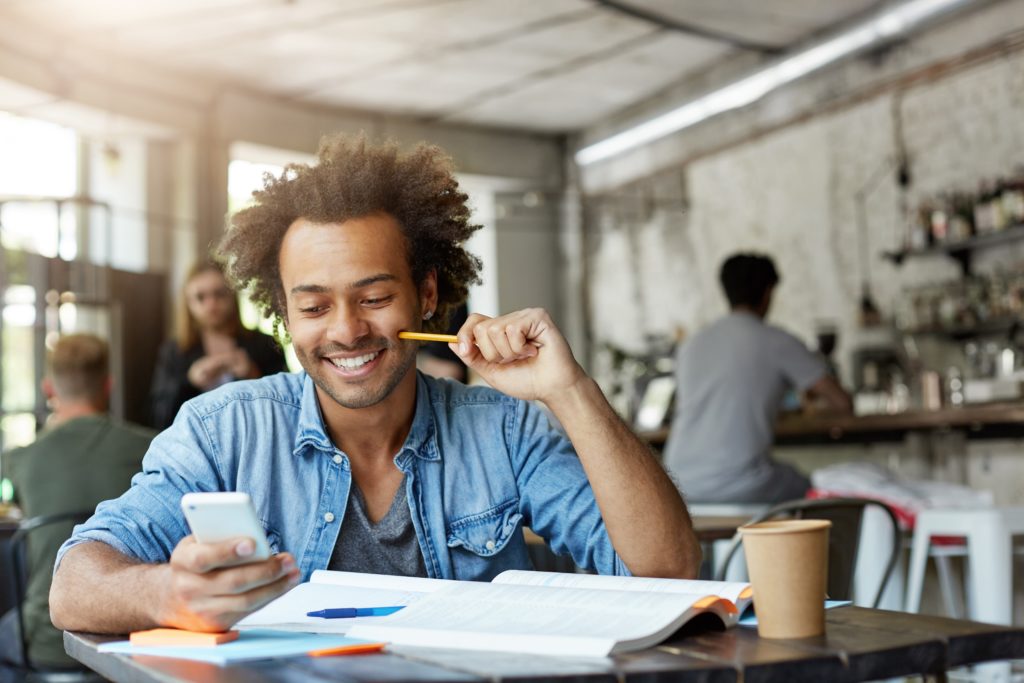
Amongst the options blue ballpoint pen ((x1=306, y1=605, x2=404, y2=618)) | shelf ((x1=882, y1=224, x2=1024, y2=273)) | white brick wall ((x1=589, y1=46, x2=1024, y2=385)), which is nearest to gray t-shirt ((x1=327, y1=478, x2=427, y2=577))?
blue ballpoint pen ((x1=306, y1=605, x2=404, y2=618))

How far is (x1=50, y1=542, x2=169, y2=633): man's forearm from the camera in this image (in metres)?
1.33

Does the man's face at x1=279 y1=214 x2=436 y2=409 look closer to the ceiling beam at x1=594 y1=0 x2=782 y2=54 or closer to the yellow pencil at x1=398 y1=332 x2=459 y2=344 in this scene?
the yellow pencil at x1=398 y1=332 x2=459 y2=344

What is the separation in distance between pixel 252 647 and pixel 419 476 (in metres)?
0.64

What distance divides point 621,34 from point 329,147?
6.74 metres

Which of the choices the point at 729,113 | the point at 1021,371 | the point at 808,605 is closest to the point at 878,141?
the point at 729,113

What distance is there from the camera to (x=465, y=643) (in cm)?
113

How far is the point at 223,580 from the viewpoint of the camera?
3.82 ft

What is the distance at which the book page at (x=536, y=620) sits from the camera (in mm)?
1095

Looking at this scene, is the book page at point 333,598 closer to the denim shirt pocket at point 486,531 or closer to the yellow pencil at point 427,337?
the denim shirt pocket at point 486,531

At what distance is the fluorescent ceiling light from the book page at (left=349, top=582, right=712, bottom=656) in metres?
6.77

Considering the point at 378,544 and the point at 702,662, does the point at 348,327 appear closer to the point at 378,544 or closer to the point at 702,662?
the point at 378,544

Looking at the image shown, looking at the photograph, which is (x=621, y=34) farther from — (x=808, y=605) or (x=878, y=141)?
(x=808, y=605)

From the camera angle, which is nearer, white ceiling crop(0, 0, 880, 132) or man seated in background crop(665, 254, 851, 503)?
man seated in background crop(665, 254, 851, 503)

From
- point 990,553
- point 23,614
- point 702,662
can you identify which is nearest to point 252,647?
point 702,662
